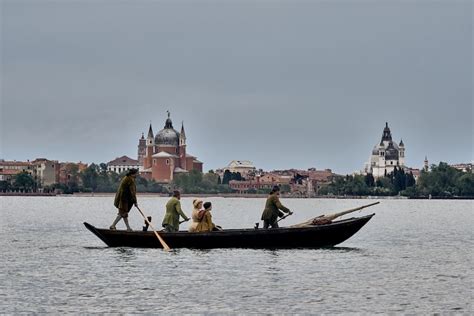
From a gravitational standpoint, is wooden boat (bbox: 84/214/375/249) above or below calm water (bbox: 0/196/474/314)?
above

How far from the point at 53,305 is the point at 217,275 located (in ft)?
20.2

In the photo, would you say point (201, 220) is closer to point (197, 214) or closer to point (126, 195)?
point (197, 214)

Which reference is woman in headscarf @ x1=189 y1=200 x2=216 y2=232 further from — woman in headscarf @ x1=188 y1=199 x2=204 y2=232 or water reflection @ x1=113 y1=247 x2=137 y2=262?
water reflection @ x1=113 y1=247 x2=137 y2=262

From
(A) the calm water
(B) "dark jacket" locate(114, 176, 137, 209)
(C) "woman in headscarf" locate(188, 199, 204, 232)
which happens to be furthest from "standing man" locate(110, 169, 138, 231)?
(C) "woman in headscarf" locate(188, 199, 204, 232)

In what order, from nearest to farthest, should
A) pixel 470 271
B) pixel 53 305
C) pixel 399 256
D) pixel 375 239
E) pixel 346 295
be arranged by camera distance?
1. pixel 53 305
2. pixel 346 295
3. pixel 470 271
4. pixel 399 256
5. pixel 375 239

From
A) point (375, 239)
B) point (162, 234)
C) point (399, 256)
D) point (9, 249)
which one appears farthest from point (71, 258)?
point (375, 239)

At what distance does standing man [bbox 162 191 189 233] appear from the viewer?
35281 millimetres

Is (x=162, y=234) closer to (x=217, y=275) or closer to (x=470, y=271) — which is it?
(x=217, y=275)

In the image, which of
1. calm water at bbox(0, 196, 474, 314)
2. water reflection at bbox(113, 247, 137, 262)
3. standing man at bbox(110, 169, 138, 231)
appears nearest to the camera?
calm water at bbox(0, 196, 474, 314)

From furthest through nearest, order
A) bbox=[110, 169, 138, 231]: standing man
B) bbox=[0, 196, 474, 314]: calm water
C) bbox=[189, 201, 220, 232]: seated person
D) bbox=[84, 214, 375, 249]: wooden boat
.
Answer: bbox=[110, 169, 138, 231]: standing man → bbox=[189, 201, 220, 232]: seated person → bbox=[84, 214, 375, 249]: wooden boat → bbox=[0, 196, 474, 314]: calm water

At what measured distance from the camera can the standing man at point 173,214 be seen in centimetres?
3528

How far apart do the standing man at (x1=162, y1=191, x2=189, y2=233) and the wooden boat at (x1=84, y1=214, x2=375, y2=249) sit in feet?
2.21

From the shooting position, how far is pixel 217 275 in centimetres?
2847

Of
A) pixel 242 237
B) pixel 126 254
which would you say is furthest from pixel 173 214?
pixel 126 254
